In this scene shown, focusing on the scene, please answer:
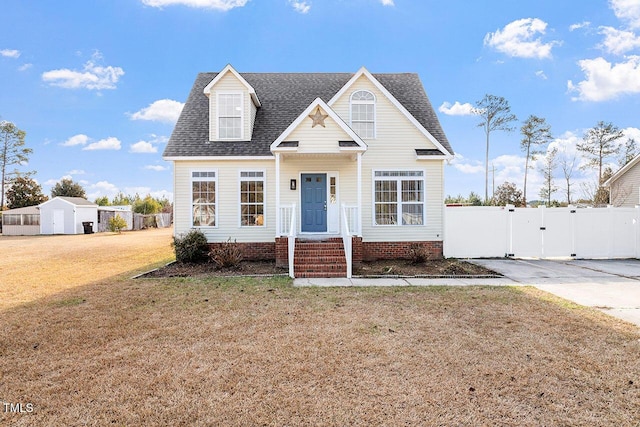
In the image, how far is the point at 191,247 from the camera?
478 inches

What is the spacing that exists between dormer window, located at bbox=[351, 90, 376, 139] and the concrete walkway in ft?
21.1

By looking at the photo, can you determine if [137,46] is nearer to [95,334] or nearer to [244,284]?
[244,284]

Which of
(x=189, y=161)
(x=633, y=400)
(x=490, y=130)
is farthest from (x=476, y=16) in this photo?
(x=490, y=130)

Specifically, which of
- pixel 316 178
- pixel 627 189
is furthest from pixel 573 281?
pixel 627 189

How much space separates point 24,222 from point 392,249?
38434 millimetres

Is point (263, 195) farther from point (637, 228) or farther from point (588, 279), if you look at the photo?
point (637, 228)

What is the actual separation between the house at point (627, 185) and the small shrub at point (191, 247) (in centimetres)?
2377

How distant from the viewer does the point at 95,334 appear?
5.32m

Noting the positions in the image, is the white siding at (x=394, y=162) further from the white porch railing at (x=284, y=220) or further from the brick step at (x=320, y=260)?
the white porch railing at (x=284, y=220)

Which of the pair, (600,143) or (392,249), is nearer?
(392,249)

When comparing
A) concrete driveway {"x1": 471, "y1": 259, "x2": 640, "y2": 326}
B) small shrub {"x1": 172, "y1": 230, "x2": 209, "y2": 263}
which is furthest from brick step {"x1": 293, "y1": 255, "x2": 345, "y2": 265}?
concrete driveway {"x1": 471, "y1": 259, "x2": 640, "y2": 326}

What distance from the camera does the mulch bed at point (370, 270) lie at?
10.2 m

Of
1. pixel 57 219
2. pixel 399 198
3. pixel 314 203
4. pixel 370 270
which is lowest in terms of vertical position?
pixel 370 270

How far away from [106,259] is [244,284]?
9.52m
